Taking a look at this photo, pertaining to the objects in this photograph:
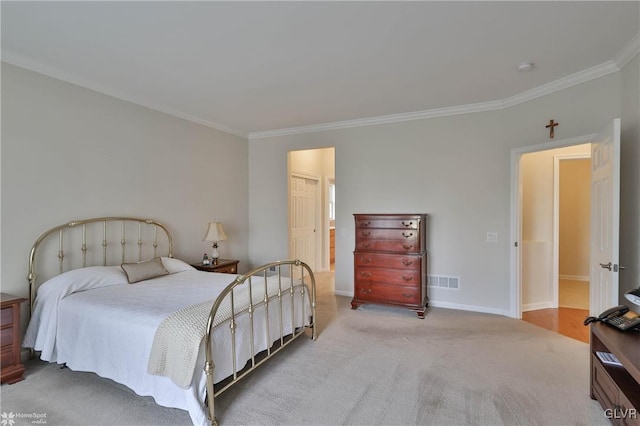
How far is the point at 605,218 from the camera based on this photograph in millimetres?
2762

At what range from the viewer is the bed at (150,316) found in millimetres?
2059

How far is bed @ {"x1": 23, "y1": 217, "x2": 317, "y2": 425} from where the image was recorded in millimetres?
2059

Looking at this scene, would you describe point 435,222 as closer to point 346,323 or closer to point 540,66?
point 346,323

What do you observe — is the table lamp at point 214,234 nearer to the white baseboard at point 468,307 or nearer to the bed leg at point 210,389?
the bed leg at point 210,389

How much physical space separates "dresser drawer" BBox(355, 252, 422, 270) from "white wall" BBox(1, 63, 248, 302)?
2.32 meters

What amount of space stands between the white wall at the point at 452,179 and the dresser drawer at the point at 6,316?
381cm

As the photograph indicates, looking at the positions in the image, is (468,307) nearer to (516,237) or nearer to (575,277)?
(516,237)

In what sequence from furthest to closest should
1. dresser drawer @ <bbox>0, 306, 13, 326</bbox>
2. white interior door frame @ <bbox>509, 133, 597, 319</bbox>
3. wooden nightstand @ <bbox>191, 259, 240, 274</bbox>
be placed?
wooden nightstand @ <bbox>191, 259, 240, 274</bbox>, white interior door frame @ <bbox>509, 133, 597, 319</bbox>, dresser drawer @ <bbox>0, 306, 13, 326</bbox>

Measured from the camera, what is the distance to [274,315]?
2898 mm

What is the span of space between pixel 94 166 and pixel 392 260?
3.66m

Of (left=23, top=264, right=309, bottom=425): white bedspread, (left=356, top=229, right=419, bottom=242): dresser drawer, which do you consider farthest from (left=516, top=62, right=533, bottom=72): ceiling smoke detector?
(left=23, top=264, right=309, bottom=425): white bedspread

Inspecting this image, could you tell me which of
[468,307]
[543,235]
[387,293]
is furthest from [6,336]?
[543,235]

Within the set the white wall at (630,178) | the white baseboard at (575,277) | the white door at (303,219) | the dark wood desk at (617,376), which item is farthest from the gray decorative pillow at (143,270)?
the white baseboard at (575,277)

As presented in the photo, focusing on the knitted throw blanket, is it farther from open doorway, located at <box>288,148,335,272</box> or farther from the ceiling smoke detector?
open doorway, located at <box>288,148,335,272</box>
